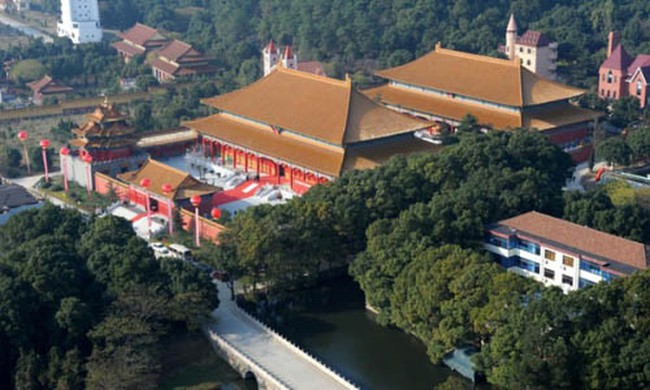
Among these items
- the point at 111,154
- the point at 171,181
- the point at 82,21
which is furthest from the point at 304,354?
the point at 82,21

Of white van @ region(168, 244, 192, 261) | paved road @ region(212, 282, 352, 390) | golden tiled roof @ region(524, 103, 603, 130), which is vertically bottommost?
paved road @ region(212, 282, 352, 390)

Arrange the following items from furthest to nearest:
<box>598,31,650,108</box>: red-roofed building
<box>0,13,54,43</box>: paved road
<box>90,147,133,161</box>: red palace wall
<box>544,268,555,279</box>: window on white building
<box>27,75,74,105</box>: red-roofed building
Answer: <box>0,13,54,43</box>: paved road, <box>27,75,74,105</box>: red-roofed building, <box>598,31,650,108</box>: red-roofed building, <box>90,147,133,161</box>: red palace wall, <box>544,268,555,279</box>: window on white building

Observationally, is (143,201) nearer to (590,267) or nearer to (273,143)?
(273,143)

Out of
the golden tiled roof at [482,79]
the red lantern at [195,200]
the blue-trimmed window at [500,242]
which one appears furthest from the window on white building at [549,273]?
the golden tiled roof at [482,79]

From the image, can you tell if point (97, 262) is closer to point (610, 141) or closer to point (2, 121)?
point (610, 141)

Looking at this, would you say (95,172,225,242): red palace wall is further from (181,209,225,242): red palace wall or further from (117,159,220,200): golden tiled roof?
(117,159,220,200): golden tiled roof

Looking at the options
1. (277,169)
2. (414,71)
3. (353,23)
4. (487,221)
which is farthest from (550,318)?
(353,23)

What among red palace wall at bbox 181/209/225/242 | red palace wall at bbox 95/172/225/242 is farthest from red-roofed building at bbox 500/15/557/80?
red palace wall at bbox 181/209/225/242
